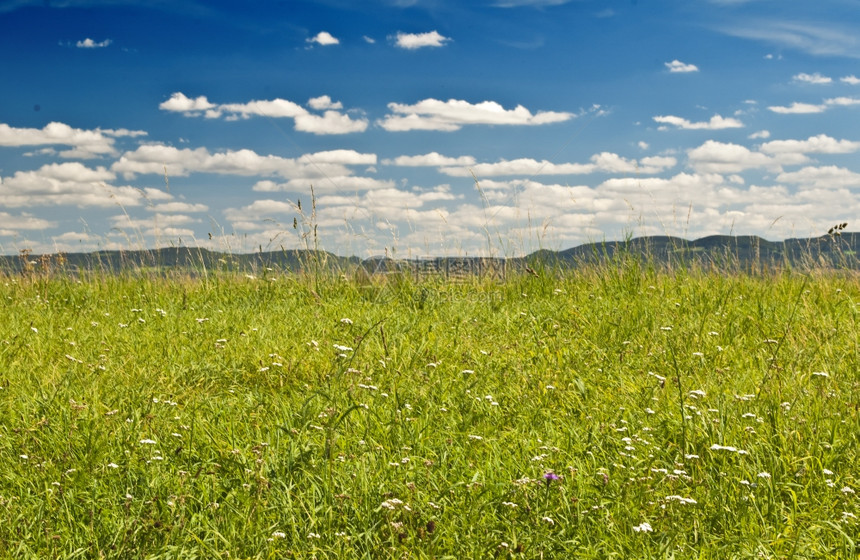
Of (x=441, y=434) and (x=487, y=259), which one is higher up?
(x=487, y=259)

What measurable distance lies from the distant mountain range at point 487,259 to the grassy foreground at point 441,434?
1665mm

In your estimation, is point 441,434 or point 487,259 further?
point 487,259

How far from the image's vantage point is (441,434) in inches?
143

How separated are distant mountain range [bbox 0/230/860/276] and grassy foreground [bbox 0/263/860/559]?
1665 millimetres

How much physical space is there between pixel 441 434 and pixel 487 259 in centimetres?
545

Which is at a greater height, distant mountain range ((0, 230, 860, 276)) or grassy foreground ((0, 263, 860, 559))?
distant mountain range ((0, 230, 860, 276))

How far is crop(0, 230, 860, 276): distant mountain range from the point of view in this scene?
26.9 ft

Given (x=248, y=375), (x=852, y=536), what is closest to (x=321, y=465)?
(x=248, y=375)

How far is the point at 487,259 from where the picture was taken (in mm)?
8922

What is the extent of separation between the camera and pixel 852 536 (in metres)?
2.66

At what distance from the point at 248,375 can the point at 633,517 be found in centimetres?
292

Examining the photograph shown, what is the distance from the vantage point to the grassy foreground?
2.66 m

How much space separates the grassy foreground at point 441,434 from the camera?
2.66 meters

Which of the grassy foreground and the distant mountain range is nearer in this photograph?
the grassy foreground
